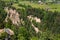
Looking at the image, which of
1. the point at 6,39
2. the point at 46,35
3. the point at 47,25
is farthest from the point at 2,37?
the point at 47,25

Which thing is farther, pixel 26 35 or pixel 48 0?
pixel 48 0

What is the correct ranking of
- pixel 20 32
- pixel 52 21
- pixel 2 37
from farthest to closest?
pixel 52 21
pixel 20 32
pixel 2 37

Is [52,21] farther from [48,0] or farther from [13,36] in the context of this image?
[48,0]

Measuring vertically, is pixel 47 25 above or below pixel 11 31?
below

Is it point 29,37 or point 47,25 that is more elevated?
point 29,37

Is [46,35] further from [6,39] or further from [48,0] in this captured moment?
[48,0]

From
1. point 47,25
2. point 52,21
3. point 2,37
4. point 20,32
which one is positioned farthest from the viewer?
point 52,21

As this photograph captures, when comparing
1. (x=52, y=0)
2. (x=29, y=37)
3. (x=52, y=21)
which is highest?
(x=29, y=37)

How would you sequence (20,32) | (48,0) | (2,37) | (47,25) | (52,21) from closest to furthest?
(2,37)
(20,32)
(47,25)
(52,21)
(48,0)

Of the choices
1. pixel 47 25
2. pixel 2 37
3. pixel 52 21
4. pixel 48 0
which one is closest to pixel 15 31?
pixel 2 37
